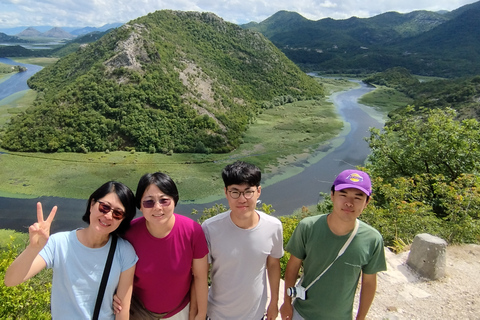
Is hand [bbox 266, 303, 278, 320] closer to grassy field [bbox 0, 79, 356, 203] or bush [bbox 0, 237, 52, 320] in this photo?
bush [bbox 0, 237, 52, 320]

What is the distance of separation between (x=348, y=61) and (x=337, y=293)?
160m

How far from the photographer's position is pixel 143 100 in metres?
44.0

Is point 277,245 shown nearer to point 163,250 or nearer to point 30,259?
point 163,250

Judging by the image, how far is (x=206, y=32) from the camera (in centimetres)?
7350

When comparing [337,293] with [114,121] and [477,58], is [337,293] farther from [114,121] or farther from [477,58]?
[477,58]

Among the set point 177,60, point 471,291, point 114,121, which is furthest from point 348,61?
point 471,291

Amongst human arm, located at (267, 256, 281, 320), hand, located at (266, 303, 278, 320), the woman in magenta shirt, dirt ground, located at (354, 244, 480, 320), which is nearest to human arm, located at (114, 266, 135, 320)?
the woman in magenta shirt

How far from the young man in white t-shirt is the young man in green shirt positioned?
36 centimetres

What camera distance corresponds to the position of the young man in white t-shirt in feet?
11.7

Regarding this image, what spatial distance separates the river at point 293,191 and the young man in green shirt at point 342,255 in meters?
23.4

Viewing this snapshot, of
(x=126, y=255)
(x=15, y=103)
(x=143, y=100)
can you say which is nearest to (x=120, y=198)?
(x=126, y=255)

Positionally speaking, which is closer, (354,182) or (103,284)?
(103,284)

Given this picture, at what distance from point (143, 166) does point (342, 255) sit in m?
33.7

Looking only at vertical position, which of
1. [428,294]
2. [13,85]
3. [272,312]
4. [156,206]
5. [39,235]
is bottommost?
[13,85]
